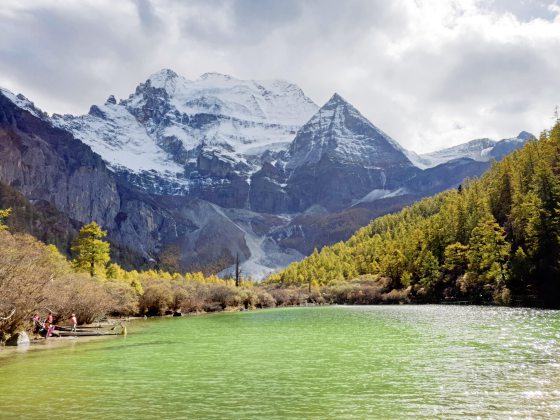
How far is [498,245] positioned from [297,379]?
66.9 metres

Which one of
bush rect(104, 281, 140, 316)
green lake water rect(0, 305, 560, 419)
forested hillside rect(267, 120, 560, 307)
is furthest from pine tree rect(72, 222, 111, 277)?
forested hillside rect(267, 120, 560, 307)

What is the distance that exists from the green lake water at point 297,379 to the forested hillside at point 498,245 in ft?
121

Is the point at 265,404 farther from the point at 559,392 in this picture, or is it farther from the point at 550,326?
the point at 550,326

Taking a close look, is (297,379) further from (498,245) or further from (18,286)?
(498,245)

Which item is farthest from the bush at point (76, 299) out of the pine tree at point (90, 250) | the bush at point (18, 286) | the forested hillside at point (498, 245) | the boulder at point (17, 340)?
the forested hillside at point (498, 245)

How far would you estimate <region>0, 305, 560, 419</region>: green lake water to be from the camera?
15.5m

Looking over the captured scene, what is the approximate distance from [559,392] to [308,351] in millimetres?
15454

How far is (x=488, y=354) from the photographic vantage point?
25.1 m

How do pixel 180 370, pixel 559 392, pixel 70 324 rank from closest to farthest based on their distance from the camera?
pixel 559 392, pixel 180 370, pixel 70 324

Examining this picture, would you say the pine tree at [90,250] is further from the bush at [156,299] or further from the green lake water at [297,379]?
the green lake water at [297,379]

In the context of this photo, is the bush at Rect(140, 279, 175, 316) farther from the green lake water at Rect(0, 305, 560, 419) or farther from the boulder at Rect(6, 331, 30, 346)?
the green lake water at Rect(0, 305, 560, 419)

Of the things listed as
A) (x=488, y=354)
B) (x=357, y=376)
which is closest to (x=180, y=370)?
(x=357, y=376)

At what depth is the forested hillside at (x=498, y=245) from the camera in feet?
224

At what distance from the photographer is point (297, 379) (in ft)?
67.6
